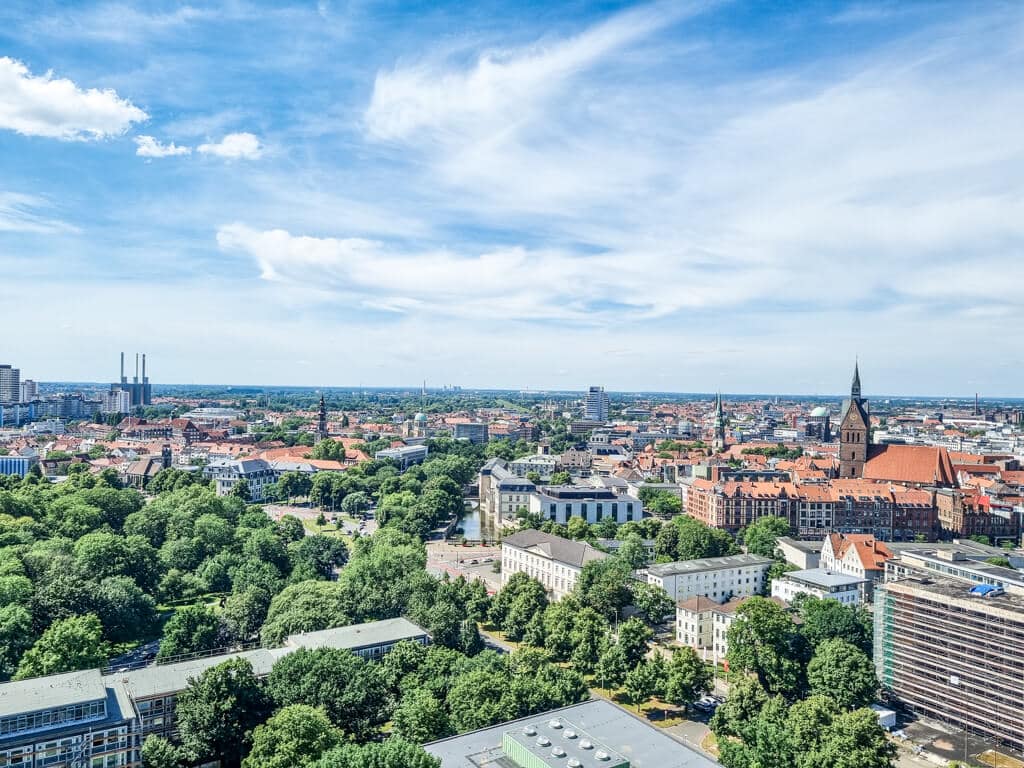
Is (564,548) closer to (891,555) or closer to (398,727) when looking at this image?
(891,555)

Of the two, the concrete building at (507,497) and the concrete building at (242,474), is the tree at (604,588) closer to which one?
the concrete building at (507,497)

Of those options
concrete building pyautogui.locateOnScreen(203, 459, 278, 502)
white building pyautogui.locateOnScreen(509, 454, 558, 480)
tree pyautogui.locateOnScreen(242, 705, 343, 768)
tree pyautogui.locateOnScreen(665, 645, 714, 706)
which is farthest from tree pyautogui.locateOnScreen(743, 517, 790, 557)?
concrete building pyautogui.locateOnScreen(203, 459, 278, 502)

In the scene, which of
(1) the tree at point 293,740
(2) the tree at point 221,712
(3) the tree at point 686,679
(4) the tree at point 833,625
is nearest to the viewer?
(1) the tree at point 293,740

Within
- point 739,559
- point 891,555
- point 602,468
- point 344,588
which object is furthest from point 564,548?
point 602,468

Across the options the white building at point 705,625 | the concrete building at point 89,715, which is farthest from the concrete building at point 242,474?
the white building at point 705,625

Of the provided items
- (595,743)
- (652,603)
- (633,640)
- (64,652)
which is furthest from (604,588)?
(64,652)

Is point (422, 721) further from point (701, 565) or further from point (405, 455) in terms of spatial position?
point (405, 455)
